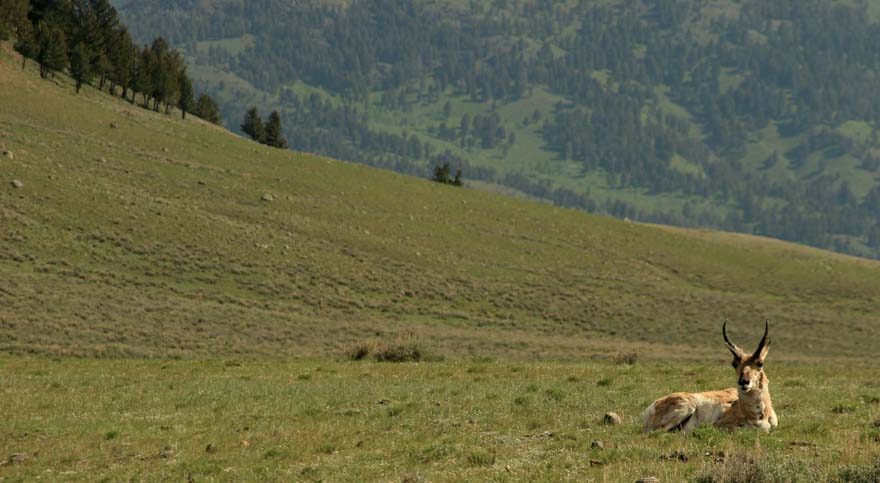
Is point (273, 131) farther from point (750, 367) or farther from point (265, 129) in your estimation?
point (750, 367)

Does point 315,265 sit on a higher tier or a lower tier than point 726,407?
lower

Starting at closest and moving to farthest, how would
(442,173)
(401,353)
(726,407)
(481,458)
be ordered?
(481,458)
(726,407)
(401,353)
(442,173)

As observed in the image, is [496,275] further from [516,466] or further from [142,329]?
[516,466]

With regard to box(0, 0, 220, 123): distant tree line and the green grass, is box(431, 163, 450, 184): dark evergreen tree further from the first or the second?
the green grass

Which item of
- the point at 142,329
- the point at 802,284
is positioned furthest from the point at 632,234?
the point at 142,329

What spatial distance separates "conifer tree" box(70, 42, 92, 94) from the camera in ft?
353

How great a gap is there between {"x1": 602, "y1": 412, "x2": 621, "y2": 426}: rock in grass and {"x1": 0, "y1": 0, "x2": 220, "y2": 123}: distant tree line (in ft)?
331

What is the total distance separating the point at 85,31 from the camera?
118 m

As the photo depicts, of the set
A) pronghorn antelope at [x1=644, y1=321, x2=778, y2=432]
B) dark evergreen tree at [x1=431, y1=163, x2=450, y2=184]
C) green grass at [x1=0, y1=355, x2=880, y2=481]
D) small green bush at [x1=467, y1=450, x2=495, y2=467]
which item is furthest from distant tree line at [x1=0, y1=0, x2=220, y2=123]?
pronghorn antelope at [x1=644, y1=321, x2=778, y2=432]

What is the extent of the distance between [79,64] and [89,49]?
7.10 metres

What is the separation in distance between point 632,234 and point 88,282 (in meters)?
65.4

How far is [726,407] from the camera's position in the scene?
16.7 meters

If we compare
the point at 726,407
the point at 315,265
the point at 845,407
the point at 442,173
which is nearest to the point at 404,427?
the point at 726,407

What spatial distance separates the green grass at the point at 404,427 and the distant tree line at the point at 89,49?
83.4 meters
